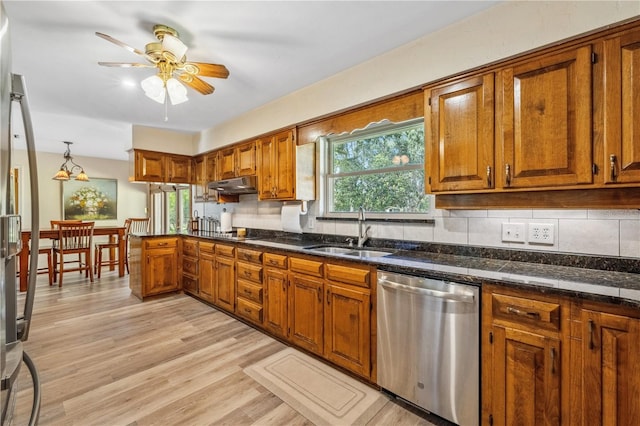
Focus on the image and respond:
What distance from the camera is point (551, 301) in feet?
4.35

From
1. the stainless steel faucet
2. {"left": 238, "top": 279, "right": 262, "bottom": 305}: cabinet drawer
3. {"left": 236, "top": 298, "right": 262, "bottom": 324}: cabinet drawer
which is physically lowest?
{"left": 236, "top": 298, "right": 262, "bottom": 324}: cabinet drawer

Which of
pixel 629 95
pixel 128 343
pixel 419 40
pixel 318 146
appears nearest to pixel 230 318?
pixel 128 343

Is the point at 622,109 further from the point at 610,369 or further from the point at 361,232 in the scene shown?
the point at 361,232

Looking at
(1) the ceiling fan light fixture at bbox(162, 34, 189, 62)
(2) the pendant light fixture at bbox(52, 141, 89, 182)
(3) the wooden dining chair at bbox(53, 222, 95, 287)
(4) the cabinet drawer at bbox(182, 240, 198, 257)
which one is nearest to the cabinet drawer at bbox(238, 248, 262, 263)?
(4) the cabinet drawer at bbox(182, 240, 198, 257)

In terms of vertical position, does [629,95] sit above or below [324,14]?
below

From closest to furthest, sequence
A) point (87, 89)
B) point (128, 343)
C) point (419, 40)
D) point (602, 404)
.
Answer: point (602, 404) < point (419, 40) < point (128, 343) < point (87, 89)

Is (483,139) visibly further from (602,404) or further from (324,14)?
(602,404)

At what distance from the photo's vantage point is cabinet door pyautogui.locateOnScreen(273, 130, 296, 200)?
3.08 meters

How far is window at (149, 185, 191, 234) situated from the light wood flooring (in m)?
2.02

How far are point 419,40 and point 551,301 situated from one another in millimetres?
1854

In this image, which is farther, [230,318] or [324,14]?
[230,318]

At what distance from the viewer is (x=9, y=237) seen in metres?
0.88

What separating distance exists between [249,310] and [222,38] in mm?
2443

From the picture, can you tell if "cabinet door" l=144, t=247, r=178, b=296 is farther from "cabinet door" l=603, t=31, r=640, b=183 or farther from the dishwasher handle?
"cabinet door" l=603, t=31, r=640, b=183
